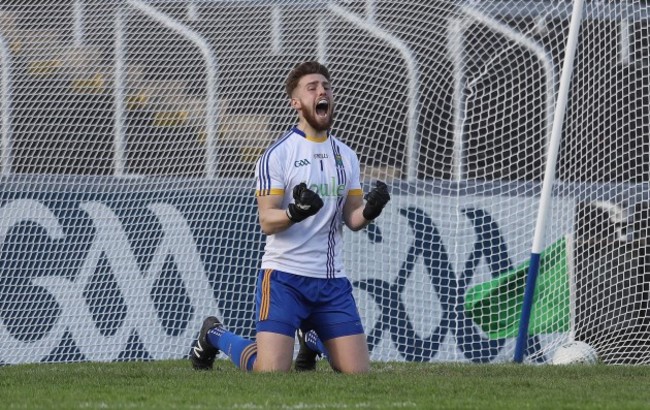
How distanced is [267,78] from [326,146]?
2952 mm

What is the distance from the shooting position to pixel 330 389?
6.11 meters

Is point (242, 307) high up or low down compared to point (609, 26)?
down

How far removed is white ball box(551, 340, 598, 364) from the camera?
8547mm

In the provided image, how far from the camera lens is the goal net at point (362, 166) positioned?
370 inches

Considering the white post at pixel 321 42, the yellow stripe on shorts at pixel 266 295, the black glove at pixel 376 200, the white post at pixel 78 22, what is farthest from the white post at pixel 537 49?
the yellow stripe on shorts at pixel 266 295

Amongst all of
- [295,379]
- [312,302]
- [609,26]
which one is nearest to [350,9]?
[609,26]

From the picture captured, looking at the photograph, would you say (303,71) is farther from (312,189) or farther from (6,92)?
(6,92)

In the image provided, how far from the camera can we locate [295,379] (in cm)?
651

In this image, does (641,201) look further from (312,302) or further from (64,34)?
(64,34)

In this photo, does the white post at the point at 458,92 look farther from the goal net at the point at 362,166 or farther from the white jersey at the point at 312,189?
the white jersey at the point at 312,189

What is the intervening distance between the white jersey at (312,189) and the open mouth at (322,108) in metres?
0.18

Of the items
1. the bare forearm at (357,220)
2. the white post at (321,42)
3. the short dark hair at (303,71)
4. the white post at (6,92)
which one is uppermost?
the white post at (321,42)

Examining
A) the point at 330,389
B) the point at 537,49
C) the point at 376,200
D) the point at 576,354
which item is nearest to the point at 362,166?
the point at 537,49

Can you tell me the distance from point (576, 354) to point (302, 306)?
240 centimetres
